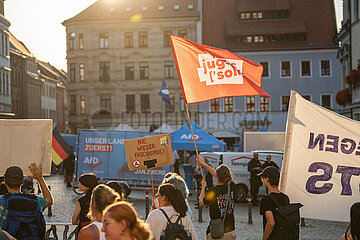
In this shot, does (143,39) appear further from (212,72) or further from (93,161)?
(212,72)

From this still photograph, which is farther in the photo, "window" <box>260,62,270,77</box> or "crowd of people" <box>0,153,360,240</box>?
"window" <box>260,62,270,77</box>

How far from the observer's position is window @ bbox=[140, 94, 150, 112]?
54.8 meters

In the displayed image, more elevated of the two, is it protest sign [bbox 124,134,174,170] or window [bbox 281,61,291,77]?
window [bbox 281,61,291,77]

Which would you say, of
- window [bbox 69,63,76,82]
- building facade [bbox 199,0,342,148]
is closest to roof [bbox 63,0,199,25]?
building facade [bbox 199,0,342,148]

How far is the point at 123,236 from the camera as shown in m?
3.92

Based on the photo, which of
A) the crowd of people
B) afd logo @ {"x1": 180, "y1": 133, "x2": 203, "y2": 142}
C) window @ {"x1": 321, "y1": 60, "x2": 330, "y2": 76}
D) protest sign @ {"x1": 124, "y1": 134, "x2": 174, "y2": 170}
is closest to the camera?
Answer: the crowd of people

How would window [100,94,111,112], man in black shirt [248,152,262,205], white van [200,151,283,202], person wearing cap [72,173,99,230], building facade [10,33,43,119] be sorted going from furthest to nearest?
building facade [10,33,43,119] → window [100,94,111,112] → white van [200,151,283,202] → man in black shirt [248,152,262,205] → person wearing cap [72,173,99,230]

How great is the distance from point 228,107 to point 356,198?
4463 centimetres

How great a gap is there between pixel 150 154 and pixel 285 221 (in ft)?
21.0

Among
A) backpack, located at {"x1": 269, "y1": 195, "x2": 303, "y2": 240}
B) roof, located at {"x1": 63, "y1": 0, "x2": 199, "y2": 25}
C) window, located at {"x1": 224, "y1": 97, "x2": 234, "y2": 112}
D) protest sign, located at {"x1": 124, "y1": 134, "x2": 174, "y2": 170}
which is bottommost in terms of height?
backpack, located at {"x1": 269, "y1": 195, "x2": 303, "y2": 240}

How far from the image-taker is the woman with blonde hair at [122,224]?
389 centimetres

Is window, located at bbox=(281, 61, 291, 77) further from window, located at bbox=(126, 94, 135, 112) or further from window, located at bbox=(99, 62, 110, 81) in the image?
window, located at bbox=(99, 62, 110, 81)

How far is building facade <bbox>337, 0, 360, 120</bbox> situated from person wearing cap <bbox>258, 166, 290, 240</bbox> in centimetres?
1955

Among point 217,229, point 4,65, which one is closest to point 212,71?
point 217,229
